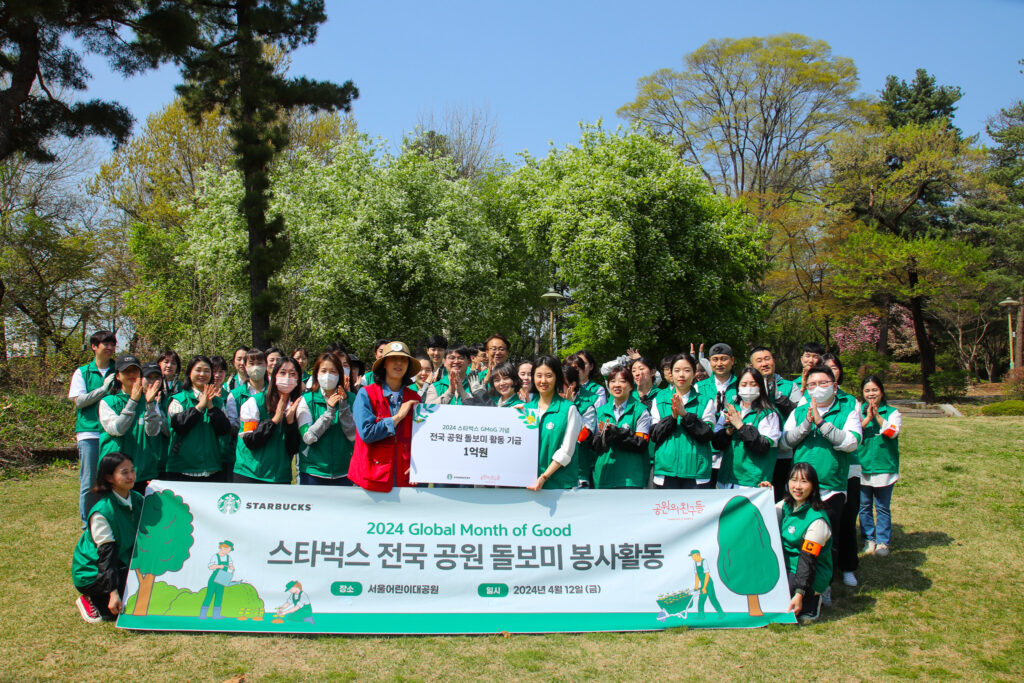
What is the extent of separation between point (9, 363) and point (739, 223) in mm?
18978

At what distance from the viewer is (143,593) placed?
438cm

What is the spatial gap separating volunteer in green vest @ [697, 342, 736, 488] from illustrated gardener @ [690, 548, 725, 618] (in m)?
0.91

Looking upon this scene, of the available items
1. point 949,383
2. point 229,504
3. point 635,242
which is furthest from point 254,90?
point 949,383

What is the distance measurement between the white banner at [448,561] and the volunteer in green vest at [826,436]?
0.72 meters

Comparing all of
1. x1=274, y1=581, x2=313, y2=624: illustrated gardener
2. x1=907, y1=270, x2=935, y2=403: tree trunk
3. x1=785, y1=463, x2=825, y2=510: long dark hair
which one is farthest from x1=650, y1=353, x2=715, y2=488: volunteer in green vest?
x1=907, y1=270, x2=935, y2=403: tree trunk

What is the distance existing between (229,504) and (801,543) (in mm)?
3850

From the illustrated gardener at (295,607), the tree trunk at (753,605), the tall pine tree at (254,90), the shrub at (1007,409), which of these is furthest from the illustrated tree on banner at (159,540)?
the shrub at (1007,409)

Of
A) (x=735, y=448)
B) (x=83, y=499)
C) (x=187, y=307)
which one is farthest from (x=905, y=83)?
(x=83, y=499)

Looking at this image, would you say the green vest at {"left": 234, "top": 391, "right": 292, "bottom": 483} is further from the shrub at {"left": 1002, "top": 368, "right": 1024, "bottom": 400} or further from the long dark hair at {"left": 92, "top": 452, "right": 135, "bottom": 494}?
the shrub at {"left": 1002, "top": 368, "right": 1024, "bottom": 400}

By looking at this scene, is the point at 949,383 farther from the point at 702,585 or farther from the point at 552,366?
the point at 552,366

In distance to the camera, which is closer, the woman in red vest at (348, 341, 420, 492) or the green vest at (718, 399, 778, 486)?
the woman in red vest at (348, 341, 420, 492)

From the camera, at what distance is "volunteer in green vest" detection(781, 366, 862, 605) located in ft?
16.9

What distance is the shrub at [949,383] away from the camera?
22.5 meters

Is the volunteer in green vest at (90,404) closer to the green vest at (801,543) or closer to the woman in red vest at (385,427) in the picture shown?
the woman in red vest at (385,427)
